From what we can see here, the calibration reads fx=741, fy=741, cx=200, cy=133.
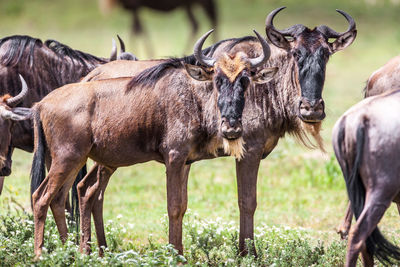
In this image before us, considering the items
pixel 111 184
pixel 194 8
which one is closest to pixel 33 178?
pixel 111 184

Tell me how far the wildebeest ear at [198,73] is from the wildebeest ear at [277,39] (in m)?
0.90

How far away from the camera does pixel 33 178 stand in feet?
22.3

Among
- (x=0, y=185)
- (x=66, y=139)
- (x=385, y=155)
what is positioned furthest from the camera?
(x=0, y=185)

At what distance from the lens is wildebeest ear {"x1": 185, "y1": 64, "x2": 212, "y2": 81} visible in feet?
21.8

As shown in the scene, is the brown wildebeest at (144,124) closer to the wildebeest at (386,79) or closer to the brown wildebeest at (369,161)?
the brown wildebeest at (369,161)

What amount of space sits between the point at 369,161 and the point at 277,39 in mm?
2094

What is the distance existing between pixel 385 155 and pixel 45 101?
3093 mm

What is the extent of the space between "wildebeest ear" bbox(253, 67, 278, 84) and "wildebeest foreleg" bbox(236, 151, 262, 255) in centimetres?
75

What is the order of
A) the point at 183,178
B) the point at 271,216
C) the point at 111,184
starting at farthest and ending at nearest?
the point at 111,184
the point at 271,216
the point at 183,178

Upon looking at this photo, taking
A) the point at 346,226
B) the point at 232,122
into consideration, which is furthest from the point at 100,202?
the point at 346,226

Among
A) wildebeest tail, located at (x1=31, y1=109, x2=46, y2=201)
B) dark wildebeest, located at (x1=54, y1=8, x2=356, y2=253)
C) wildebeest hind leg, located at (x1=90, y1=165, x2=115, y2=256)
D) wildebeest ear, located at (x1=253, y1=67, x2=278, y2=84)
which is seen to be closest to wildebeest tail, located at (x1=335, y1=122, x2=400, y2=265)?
dark wildebeest, located at (x1=54, y1=8, x2=356, y2=253)

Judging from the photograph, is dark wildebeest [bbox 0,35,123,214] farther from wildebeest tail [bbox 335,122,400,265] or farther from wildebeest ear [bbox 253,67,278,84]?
wildebeest tail [bbox 335,122,400,265]

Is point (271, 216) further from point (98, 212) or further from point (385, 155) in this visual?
point (385, 155)

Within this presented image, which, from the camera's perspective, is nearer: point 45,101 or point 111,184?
point 45,101
